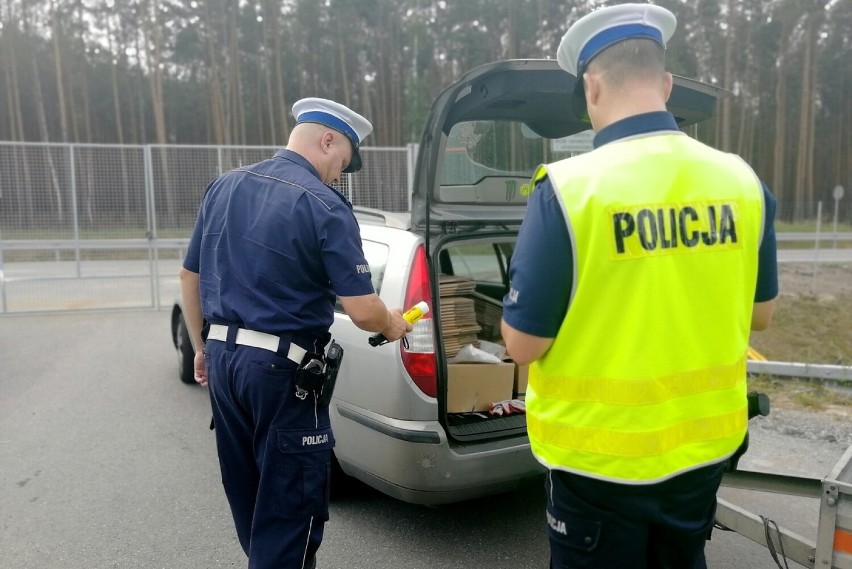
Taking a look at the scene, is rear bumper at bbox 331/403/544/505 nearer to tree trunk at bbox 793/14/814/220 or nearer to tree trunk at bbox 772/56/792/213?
tree trunk at bbox 793/14/814/220

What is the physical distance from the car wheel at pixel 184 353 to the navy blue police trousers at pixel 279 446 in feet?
12.5

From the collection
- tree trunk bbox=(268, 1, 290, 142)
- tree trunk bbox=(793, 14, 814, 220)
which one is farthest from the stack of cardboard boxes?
tree trunk bbox=(793, 14, 814, 220)

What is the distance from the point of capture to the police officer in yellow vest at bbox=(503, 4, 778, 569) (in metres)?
1.51

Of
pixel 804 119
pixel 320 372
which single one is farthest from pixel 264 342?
pixel 804 119

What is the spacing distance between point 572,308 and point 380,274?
198 centimetres

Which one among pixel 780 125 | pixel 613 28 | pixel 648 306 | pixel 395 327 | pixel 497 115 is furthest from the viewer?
pixel 780 125

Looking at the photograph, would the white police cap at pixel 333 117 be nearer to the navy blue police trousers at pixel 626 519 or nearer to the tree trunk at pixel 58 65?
the navy blue police trousers at pixel 626 519

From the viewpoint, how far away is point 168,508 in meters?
3.78

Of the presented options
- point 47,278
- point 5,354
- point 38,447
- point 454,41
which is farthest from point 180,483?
point 454,41

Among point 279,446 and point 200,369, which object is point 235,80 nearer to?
point 200,369

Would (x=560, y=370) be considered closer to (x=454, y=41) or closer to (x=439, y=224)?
(x=439, y=224)

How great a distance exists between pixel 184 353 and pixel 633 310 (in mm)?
5430

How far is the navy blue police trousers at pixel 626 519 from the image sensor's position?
1.60m

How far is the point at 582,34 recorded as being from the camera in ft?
5.51
